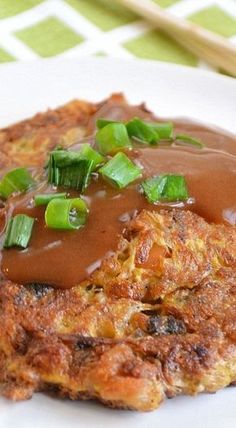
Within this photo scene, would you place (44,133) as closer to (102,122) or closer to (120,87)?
(102,122)

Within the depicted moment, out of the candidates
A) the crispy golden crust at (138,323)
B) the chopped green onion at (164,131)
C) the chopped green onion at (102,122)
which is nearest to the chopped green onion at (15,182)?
the chopped green onion at (102,122)

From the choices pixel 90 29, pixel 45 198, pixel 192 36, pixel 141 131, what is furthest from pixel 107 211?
pixel 90 29

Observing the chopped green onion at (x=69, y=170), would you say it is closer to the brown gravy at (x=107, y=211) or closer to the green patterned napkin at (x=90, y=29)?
the brown gravy at (x=107, y=211)

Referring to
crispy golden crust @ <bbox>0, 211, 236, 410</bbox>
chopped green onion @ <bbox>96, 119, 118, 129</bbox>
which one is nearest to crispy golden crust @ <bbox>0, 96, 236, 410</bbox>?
crispy golden crust @ <bbox>0, 211, 236, 410</bbox>

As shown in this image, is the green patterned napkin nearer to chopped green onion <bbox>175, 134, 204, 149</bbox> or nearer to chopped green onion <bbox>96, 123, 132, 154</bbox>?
chopped green onion <bbox>175, 134, 204, 149</bbox>

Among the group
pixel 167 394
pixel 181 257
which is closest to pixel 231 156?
pixel 181 257

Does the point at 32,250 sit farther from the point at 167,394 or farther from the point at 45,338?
the point at 167,394
